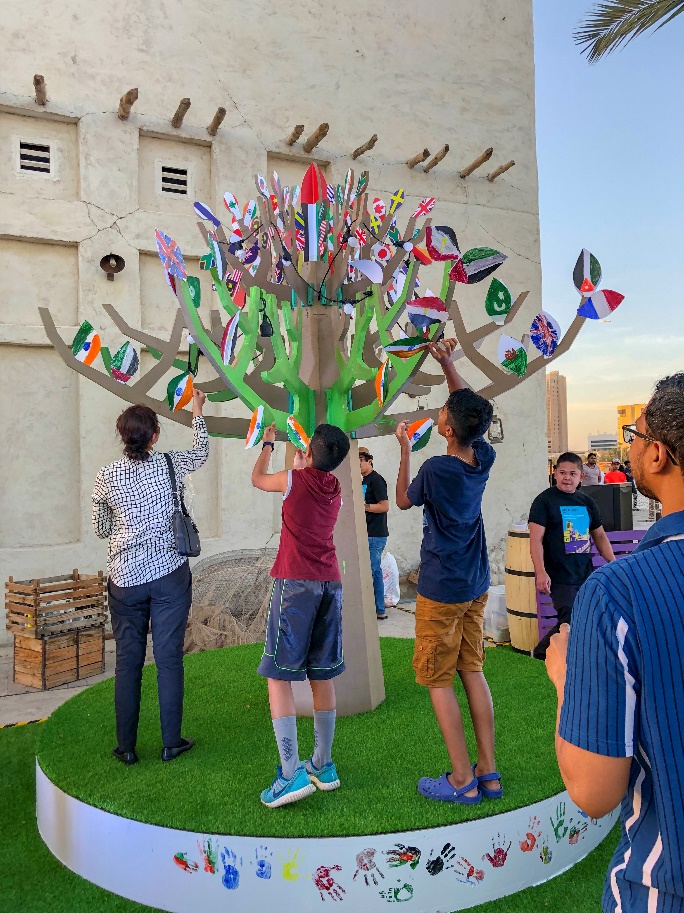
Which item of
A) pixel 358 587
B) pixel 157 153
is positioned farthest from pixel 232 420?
pixel 157 153

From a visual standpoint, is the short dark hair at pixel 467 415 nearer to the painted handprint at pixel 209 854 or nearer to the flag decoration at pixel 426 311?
the flag decoration at pixel 426 311

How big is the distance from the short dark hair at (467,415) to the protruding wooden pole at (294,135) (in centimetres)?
544

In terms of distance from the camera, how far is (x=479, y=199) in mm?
8719

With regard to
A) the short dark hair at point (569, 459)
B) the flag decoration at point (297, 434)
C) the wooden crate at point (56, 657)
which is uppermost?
the flag decoration at point (297, 434)

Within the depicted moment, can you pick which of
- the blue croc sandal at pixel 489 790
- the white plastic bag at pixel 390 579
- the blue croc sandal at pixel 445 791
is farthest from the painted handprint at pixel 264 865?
the white plastic bag at pixel 390 579

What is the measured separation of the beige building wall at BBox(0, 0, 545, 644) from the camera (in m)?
6.51

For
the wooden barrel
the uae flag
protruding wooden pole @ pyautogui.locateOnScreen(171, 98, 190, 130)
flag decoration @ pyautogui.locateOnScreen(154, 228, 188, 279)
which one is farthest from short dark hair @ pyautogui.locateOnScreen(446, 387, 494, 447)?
protruding wooden pole @ pyautogui.locateOnScreen(171, 98, 190, 130)

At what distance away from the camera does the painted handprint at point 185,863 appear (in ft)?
8.02

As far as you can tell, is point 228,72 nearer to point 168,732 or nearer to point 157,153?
point 157,153

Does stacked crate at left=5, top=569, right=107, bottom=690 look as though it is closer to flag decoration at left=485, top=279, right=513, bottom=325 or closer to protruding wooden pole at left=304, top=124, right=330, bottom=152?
flag decoration at left=485, top=279, right=513, bottom=325

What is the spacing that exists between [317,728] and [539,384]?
711cm

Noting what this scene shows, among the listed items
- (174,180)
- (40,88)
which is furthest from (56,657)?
(40,88)

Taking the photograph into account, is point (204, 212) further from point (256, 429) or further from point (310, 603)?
point (310, 603)

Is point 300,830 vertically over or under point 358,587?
under
